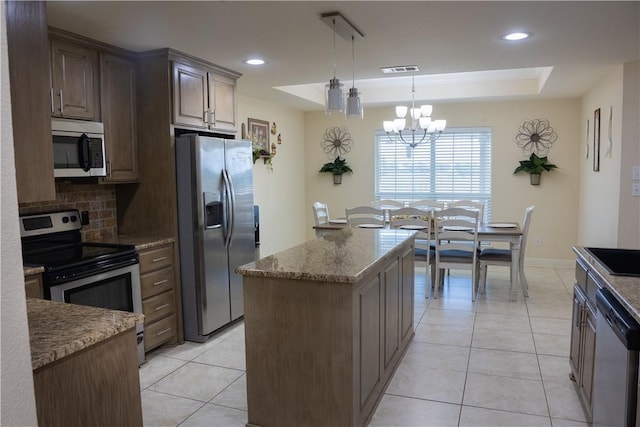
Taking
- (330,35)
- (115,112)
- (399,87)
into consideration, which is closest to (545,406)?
(330,35)

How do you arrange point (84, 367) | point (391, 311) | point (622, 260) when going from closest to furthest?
1. point (84, 367)
2. point (622, 260)
3. point (391, 311)

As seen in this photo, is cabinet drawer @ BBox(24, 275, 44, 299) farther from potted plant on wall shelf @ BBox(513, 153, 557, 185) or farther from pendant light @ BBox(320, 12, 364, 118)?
potted plant on wall shelf @ BBox(513, 153, 557, 185)

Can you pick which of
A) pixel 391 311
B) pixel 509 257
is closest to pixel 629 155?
pixel 509 257

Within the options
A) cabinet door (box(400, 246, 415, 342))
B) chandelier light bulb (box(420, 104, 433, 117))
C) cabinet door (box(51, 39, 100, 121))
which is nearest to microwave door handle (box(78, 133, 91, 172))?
cabinet door (box(51, 39, 100, 121))

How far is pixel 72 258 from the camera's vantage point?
2920mm

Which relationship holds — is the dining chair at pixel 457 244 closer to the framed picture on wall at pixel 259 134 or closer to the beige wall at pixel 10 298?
the framed picture on wall at pixel 259 134

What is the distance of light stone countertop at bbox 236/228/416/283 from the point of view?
226cm

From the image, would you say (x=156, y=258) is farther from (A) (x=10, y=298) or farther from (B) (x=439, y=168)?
(B) (x=439, y=168)

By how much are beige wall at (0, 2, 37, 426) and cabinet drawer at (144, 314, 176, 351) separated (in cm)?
264

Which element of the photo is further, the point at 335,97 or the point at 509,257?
the point at 509,257

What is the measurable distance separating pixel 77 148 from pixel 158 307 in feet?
4.22

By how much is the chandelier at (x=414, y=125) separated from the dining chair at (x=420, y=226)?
3.39 ft

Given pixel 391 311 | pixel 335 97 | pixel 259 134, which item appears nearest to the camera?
pixel 335 97

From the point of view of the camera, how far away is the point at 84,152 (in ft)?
10.2
